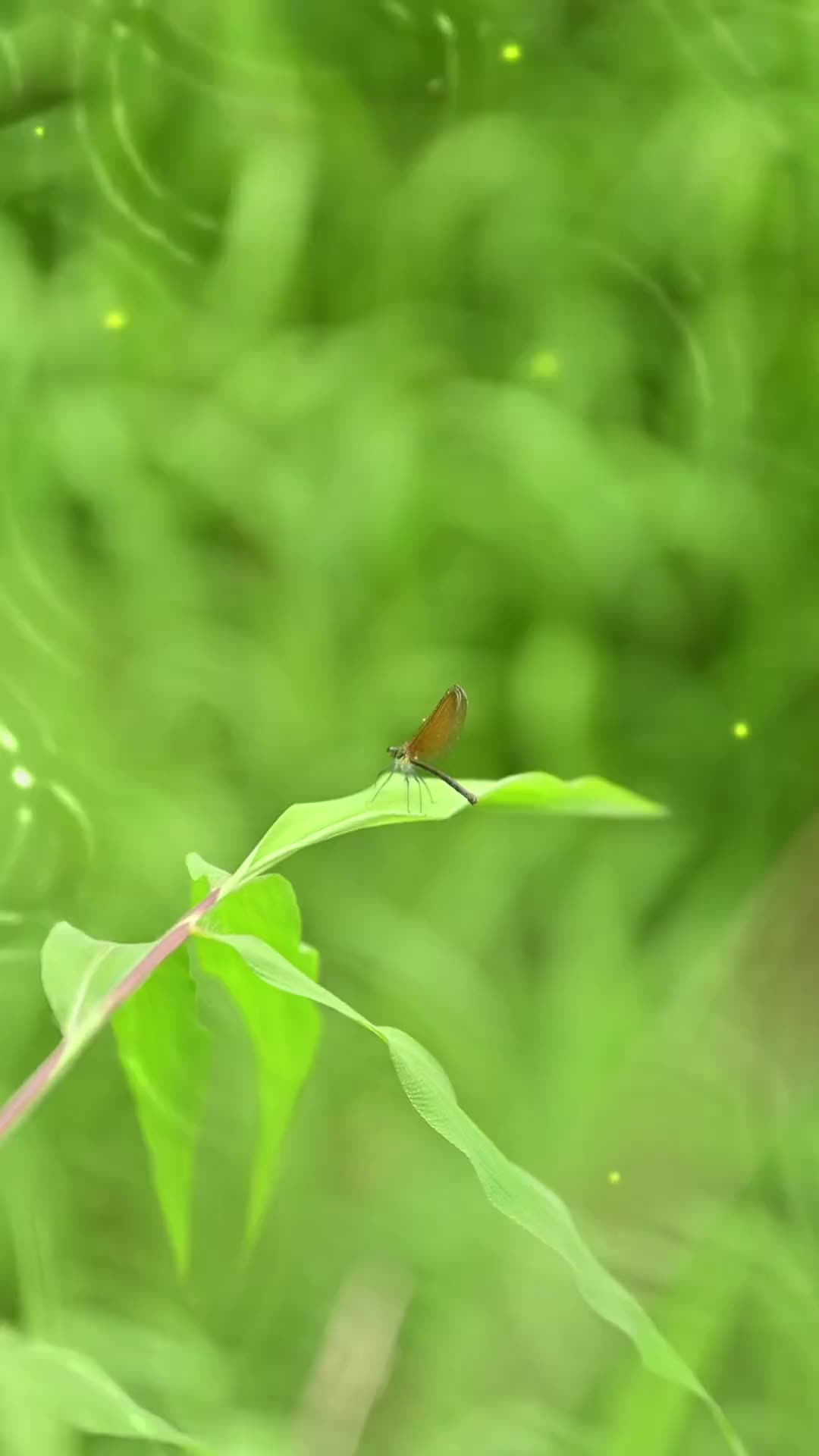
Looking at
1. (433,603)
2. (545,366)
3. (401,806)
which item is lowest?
(401,806)

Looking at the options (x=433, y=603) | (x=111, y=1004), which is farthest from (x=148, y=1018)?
(x=433, y=603)

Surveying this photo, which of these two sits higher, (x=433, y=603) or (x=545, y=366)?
(x=545, y=366)

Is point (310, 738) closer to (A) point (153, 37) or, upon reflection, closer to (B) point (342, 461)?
(B) point (342, 461)

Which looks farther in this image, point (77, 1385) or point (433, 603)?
point (433, 603)

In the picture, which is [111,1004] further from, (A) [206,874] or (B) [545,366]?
(B) [545,366]

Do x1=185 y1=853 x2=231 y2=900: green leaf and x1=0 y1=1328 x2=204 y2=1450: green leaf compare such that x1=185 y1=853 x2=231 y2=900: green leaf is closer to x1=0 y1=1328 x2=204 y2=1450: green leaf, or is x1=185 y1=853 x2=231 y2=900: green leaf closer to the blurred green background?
x1=0 y1=1328 x2=204 y2=1450: green leaf

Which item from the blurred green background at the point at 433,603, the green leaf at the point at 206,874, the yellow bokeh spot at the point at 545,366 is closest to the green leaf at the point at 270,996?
the green leaf at the point at 206,874
